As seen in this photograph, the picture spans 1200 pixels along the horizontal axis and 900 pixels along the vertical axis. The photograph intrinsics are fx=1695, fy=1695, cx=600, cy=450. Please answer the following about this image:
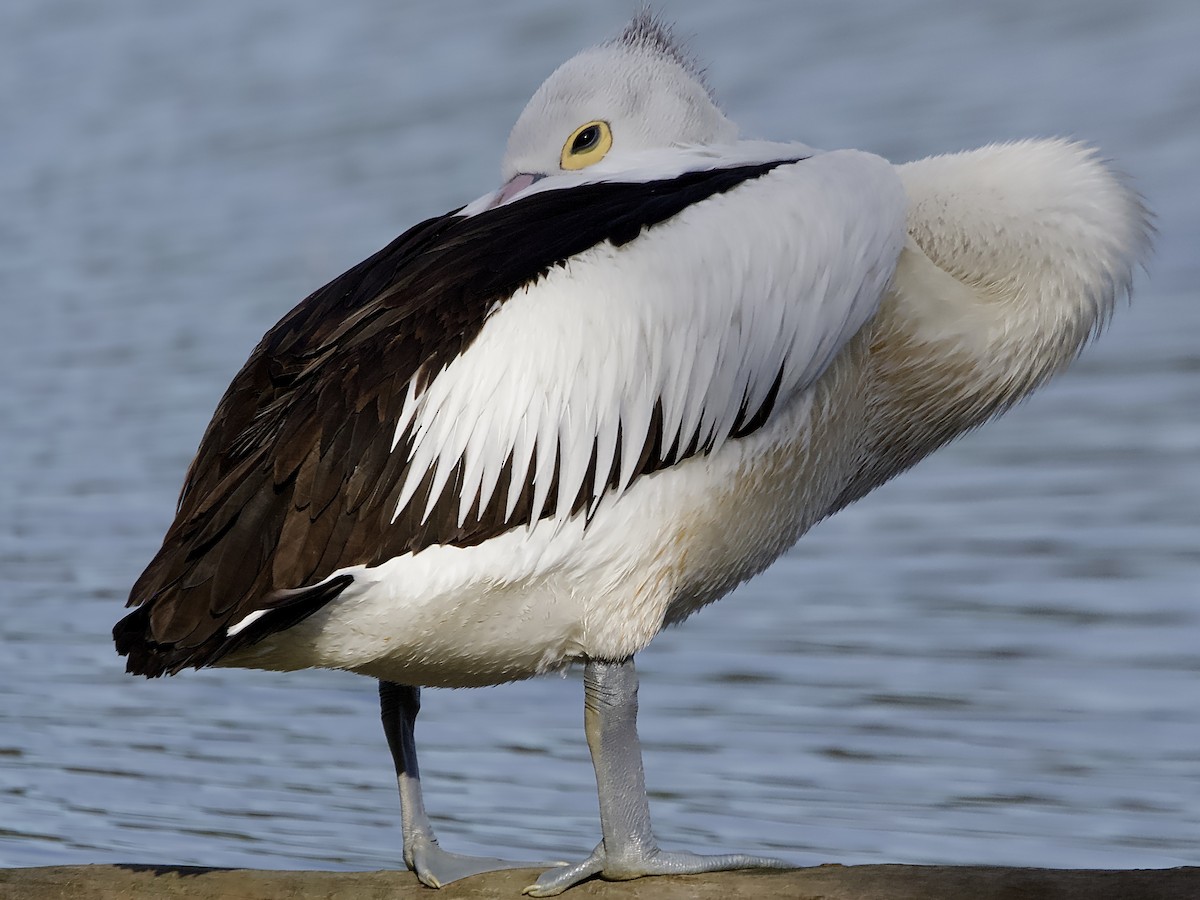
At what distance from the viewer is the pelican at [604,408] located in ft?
6.97

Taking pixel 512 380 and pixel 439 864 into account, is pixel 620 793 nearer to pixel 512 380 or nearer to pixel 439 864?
pixel 439 864

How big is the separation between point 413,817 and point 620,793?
365mm

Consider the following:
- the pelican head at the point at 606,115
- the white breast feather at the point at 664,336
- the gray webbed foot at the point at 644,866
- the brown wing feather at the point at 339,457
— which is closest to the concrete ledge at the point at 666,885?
the gray webbed foot at the point at 644,866

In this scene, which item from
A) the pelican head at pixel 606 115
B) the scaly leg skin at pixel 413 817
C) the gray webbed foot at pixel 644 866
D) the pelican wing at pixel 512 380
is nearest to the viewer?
the pelican wing at pixel 512 380

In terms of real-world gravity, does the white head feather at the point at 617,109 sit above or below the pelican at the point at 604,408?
above

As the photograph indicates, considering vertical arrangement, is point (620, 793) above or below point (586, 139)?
below

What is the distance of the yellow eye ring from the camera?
3008 mm

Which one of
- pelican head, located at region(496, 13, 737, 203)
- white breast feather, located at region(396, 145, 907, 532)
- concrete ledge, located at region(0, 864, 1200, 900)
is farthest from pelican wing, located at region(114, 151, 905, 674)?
pelican head, located at region(496, 13, 737, 203)

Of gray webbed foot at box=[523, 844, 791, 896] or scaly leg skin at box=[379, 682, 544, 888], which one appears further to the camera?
scaly leg skin at box=[379, 682, 544, 888]

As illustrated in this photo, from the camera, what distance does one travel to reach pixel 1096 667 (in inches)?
150

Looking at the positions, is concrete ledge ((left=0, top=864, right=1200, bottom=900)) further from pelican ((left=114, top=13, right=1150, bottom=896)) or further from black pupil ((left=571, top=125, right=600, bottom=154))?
black pupil ((left=571, top=125, right=600, bottom=154))

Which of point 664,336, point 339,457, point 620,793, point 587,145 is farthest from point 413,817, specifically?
point 587,145

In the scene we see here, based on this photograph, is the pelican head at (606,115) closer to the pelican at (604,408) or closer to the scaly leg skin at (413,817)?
the pelican at (604,408)

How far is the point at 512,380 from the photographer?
85.4 inches
